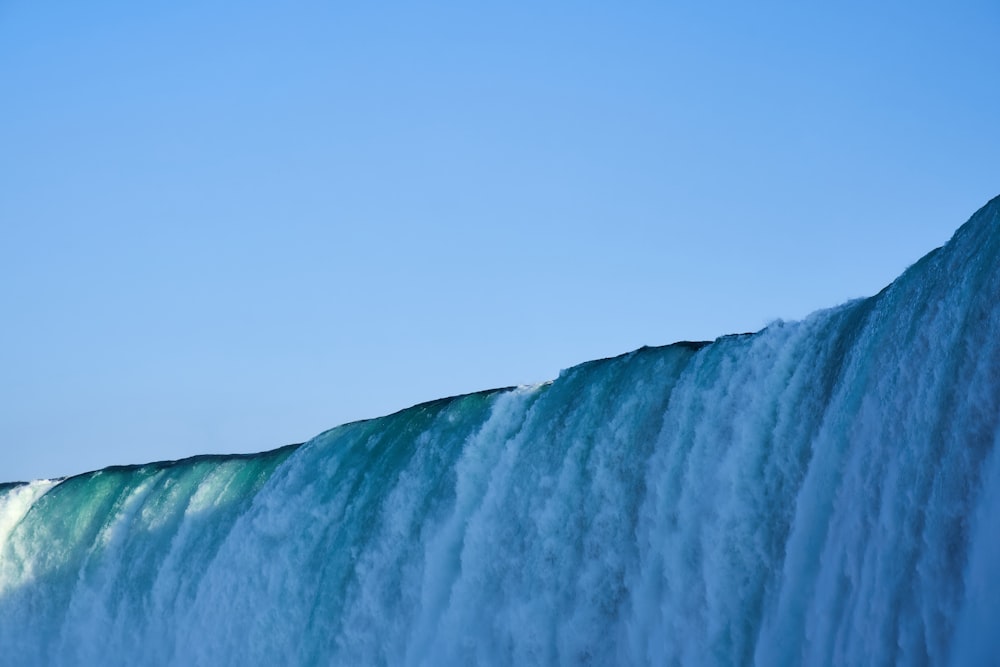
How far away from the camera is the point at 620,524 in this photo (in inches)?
430

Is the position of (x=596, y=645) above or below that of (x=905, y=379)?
below

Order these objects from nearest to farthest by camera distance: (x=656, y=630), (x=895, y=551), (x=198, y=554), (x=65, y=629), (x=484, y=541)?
(x=895, y=551), (x=656, y=630), (x=484, y=541), (x=198, y=554), (x=65, y=629)

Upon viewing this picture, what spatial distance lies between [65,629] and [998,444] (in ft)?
40.2

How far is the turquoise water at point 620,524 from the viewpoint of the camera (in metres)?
8.09

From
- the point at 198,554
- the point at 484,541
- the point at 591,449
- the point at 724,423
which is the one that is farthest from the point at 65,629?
the point at 724,423

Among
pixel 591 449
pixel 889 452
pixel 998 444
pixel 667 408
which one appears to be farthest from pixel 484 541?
pixel 998 444

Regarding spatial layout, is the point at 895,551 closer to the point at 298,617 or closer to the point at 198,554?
the point at 298,617

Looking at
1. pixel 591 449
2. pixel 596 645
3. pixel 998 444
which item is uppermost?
pixel 591 449

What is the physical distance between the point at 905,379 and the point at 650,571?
2676 millimetres

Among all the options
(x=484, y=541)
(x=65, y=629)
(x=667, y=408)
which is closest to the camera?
(x=667, y=408)

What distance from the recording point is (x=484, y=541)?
39.7ft

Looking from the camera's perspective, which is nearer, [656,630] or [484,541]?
[656,630]

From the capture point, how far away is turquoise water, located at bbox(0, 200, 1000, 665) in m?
8.09

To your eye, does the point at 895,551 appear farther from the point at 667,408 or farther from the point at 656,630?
the point at 667,408
